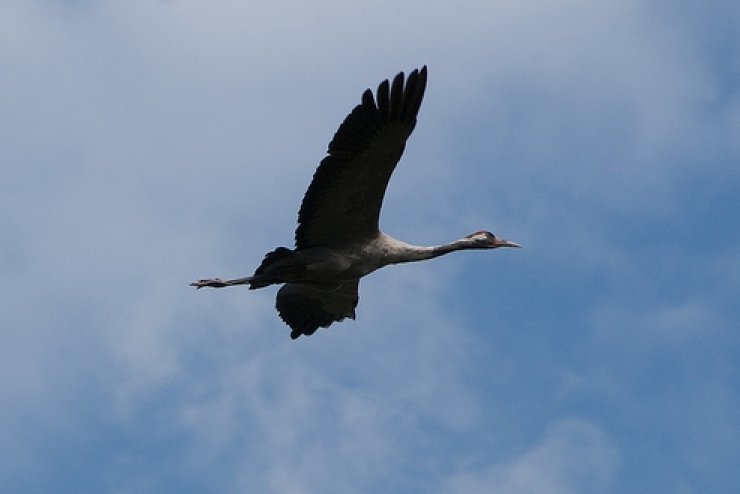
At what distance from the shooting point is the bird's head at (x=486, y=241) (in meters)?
21.4

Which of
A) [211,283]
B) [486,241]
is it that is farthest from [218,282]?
[486,241]

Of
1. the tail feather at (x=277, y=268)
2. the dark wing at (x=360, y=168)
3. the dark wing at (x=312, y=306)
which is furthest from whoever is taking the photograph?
the dark wing at (x=312, y=306)

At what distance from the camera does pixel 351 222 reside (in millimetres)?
20000

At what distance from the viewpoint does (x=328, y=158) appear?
1905cm

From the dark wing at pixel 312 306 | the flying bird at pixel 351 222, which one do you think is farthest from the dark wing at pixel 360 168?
the dark wing at pixel 312 306

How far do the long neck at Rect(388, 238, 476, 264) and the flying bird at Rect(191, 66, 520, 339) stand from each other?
0.5 inches

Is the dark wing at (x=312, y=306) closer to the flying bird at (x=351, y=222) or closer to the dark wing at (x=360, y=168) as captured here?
the flying bird at (x=351, y=222)

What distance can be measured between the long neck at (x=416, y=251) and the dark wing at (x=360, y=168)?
41cm

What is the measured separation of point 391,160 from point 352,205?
86 cm

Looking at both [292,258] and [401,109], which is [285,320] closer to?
[292,258]

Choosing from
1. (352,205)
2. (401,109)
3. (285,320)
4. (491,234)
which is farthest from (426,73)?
(285,320)

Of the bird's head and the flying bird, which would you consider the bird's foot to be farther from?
the bird's head

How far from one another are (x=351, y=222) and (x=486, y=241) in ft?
7.57

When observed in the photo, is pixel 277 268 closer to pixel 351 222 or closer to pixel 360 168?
pixel 351 222
